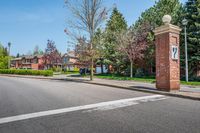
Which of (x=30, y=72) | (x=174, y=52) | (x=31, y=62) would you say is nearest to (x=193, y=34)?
(x=174, y=52)

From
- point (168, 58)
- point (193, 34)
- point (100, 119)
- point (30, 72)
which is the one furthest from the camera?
point (30, 72)

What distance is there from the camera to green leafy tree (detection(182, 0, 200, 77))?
21.1 m

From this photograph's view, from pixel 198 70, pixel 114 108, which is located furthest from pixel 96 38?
pixel 114 108

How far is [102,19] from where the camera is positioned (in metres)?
20.4

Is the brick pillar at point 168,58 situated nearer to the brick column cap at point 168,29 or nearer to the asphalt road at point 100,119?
the brick column cap at point 168,29

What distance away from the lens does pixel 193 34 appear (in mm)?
21625

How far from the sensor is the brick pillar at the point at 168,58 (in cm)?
1008

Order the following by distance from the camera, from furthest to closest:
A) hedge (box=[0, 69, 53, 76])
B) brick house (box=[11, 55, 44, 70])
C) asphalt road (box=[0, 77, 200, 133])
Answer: brick house (box=[11, 55, 44, 70]) < hedge (box=[0, 69, 53, 76]) < asphalt road (box=[0, 77, 200, 133])

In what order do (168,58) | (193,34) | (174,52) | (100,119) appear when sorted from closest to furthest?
(100,119)
(168,58)
(174,52)
(193,34)

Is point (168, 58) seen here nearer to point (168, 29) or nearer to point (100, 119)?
point (168, 29)

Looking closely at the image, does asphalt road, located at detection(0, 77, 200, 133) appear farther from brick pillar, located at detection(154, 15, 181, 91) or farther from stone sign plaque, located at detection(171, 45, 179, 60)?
stone sign plaque, located at detection(171, 45, 179, 60)

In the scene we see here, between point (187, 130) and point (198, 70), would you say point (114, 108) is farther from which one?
point (198, 70)

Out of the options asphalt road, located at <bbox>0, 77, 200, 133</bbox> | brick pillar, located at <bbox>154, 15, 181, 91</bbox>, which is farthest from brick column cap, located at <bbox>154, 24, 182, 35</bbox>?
asphalt road, located at <bbox>0, 77, 200, 133</bbox>

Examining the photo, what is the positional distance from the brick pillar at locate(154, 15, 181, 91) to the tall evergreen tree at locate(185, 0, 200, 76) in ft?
39.8
